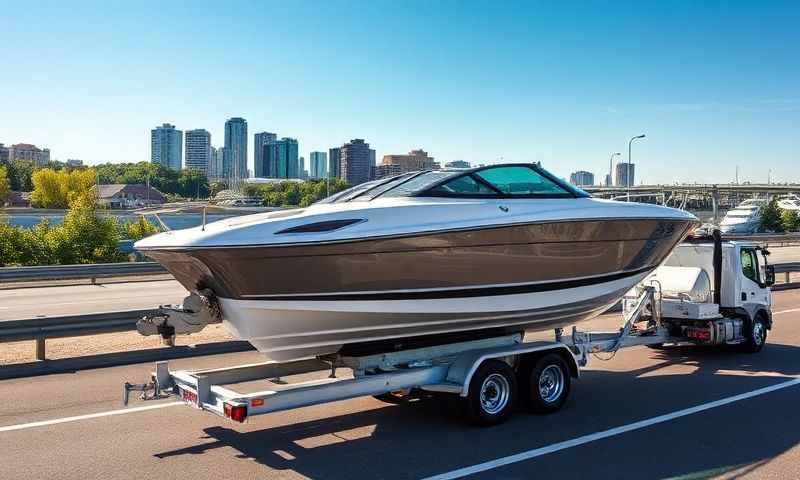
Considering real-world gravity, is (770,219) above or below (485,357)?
above

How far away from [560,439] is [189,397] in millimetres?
3323

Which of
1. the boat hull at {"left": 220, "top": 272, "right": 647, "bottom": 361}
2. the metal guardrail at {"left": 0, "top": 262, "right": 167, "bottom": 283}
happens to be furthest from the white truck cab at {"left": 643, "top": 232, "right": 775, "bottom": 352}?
the metal guardrail at {"left": 0, "top": 262, "right": 167, "bottom": 283}

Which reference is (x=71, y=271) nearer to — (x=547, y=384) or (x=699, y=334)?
(x=547, y=384)

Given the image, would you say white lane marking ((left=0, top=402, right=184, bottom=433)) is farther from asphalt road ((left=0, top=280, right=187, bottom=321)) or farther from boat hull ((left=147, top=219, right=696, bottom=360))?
asphalt road ((left=0, top=280, right=187, bottom=321))

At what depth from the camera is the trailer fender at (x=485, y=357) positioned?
690 centimetres

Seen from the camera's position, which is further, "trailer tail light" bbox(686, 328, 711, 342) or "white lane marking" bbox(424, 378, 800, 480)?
"trailer tail light" bbox(686, 328, 711, 342)

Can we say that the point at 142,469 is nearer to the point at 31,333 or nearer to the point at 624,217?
the point at 31,333

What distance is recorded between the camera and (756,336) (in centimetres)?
1092

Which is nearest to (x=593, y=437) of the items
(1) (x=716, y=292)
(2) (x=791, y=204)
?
(1) (x=716, y=292)

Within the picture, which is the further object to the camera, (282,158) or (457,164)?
(282,158)

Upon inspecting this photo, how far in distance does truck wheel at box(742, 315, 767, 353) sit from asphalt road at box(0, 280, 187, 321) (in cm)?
1080

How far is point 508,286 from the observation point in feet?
24.5

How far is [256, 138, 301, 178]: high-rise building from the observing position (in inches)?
6639

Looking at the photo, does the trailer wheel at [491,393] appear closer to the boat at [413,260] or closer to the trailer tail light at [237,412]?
the boat at [413,260]
